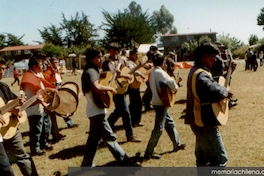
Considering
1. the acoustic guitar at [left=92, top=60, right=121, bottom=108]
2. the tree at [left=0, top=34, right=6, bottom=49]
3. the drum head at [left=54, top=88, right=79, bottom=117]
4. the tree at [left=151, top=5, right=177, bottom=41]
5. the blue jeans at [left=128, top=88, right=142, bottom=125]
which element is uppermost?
the tree at [left=151, top=5, right=177, bottom=41]

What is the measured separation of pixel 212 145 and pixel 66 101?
3.12m

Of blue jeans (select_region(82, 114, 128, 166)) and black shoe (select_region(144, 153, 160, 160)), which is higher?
blue jeans (select_region(82, 114, 128, 166))

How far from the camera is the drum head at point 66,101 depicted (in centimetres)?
577

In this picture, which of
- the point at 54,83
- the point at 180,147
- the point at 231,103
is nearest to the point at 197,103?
the point at 180,147

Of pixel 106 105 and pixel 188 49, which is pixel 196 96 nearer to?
pixel 106 105

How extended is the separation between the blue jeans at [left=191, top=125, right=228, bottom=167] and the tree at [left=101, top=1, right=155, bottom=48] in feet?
183

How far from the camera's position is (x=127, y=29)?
60.4 m

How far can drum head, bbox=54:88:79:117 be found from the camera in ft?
18.9

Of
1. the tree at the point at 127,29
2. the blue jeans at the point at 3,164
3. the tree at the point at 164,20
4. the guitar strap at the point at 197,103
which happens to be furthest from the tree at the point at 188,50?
the tree at the point at 164,20

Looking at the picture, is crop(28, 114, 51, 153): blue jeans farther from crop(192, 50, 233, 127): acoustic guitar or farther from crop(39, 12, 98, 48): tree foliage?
crop(39, 12, 98, 48): tree foliage

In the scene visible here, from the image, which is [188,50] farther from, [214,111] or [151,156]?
[214,111]

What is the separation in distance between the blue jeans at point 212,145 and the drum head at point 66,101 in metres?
2.74

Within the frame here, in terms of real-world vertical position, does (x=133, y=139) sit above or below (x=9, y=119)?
below

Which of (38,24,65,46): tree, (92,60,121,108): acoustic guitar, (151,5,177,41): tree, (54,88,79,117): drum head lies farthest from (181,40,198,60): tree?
(151,5,177,41): tree
